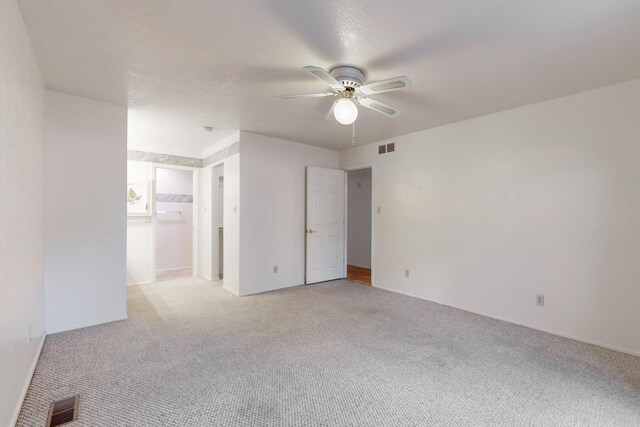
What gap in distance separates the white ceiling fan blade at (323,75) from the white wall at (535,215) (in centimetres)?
226

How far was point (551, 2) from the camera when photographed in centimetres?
166

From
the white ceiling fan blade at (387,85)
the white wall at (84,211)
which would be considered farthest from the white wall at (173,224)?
the white ceiling fan blade at (387,85)

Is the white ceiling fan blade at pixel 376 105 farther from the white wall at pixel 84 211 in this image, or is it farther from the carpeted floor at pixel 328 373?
the white wall at pixel 84 211

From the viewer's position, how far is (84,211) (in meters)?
3.08

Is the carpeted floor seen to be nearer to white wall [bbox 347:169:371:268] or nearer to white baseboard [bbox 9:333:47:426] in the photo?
white baseboard [bbox 9:333:47:426]

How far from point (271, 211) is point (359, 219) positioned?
9.89ft

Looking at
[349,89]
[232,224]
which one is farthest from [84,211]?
[349,89]

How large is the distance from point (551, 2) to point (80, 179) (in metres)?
4.20

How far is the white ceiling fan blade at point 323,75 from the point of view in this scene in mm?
1894

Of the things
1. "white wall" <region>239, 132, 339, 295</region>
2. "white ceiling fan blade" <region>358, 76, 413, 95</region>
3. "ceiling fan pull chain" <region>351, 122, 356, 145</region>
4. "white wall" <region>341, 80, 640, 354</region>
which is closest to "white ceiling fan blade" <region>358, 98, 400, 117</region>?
"white ceiling fan blade" <region>358, 76, 413, 95</region>

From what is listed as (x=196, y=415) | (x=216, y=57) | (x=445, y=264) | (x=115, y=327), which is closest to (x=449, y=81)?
(x=216, y=57)

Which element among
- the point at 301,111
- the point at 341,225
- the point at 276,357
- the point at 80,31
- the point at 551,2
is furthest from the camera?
the point at 341,225

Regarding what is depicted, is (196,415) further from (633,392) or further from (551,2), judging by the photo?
(551,2)

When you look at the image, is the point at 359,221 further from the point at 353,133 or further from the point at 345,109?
the point at 345,109
